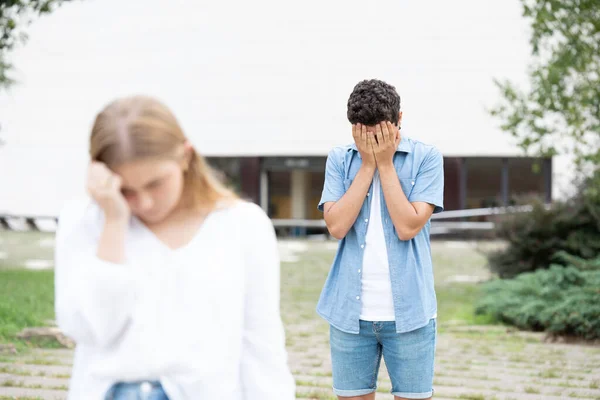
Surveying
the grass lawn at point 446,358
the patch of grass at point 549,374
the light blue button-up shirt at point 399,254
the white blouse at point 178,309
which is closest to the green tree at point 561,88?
the grass lawn at point 446,358

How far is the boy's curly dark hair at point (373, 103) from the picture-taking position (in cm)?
294

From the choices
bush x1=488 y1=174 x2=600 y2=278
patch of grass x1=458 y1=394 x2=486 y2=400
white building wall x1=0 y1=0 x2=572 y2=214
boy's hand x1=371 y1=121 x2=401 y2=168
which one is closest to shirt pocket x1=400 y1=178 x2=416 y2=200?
boy's hand x1=371 y1=121 x2=401 y2=168

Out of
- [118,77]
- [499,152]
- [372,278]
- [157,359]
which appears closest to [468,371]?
[372,278]

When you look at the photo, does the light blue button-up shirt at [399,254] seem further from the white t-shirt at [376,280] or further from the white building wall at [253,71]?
the white building wall at [253,71]

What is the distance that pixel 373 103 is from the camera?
9.61ft

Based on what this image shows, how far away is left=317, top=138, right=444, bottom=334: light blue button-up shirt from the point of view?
3.01 meters

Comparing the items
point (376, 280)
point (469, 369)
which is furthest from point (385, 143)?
point (469, 369)

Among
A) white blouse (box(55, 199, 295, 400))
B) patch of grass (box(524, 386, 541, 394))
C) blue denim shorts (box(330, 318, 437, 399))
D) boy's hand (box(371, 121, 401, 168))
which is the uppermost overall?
boy's hand (box(371, 121, 401, 168))

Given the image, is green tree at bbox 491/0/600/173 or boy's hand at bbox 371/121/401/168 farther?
green tree at bbox 491/0/600/173

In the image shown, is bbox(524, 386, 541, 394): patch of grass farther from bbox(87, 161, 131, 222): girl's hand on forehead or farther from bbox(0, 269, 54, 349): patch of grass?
bbox(87, 161, 131, 222): girl's hand on forehead

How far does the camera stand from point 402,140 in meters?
3.14

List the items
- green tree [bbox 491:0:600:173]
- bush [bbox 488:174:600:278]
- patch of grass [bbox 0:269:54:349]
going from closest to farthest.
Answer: patch of grass [bbox 0:269:54:349]
green tree [bbox 491:0:600:173]
bush [bbox 488:174:600:278]

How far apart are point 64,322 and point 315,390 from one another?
3800 millimetres

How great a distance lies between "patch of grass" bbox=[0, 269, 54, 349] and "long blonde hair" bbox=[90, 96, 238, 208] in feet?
18.2
